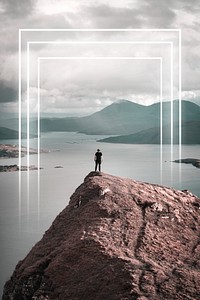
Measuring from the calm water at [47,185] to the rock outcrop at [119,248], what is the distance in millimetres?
10249

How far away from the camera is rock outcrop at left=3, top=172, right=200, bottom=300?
1350cm

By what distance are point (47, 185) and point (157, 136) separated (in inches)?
2904

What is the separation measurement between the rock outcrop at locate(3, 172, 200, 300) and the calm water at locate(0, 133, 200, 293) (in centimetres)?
1025

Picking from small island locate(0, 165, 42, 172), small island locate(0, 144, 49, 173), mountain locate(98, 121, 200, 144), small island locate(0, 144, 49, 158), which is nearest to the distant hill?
small island locate(0, 144, 49, 158)

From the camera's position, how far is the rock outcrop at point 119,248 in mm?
13500

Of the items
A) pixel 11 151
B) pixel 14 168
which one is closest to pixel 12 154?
pixel 11 151

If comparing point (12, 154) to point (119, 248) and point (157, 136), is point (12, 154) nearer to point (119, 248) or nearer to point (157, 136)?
point (157, 136)

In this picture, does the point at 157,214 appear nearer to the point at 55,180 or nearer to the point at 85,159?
the point at 55,180

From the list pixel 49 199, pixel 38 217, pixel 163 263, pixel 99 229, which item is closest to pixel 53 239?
pixel 99 229

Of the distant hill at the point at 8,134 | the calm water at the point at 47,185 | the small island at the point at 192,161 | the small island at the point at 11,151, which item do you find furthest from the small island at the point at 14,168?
the distant hill at the point at 8,134

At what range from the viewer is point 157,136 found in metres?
136

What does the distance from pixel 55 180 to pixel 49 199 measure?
14.3 m

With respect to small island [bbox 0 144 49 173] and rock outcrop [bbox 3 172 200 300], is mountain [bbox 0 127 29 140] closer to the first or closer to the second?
small island [bbox 0 144 49 173]

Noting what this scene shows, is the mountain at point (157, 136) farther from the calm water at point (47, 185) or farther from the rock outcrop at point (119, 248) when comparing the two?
the rock outcrop at point (119, 248)
